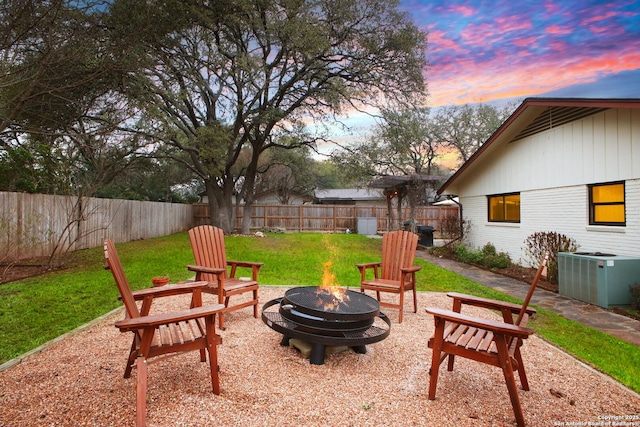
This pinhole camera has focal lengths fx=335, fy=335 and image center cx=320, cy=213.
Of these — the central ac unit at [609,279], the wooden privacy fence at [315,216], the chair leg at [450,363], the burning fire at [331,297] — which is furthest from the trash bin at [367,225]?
the chair leg at [450,363]

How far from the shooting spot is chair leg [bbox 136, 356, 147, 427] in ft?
6.31

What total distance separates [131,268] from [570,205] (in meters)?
9.86

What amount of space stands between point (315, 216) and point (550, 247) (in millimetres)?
14219

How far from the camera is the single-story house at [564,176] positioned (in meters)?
5.92

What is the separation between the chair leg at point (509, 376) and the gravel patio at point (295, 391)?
0.12 meters

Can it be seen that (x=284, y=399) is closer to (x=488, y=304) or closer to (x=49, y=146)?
→ (x=488, y=304)

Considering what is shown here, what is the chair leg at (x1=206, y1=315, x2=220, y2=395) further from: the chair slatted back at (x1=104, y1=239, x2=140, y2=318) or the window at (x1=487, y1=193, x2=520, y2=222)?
the window at (x1=487, y1=193, x2=520, y2=222)

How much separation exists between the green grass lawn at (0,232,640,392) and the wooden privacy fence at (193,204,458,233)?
9.47m

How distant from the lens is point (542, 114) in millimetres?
8055

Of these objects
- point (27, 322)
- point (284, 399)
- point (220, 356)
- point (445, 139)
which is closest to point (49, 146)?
point (27, 322)

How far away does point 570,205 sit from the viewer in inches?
286

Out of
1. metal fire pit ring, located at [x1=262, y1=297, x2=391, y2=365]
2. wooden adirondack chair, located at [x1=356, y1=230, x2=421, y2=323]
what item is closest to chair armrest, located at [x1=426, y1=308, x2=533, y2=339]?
metal fire pit ring, located at [x1=262, y1=297, x2=391, y2=365]

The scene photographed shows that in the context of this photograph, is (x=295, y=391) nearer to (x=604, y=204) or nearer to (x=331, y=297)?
(x=331, y=297)

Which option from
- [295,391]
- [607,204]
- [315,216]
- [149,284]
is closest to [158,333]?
[295,391]
